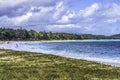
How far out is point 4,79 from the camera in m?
24.0

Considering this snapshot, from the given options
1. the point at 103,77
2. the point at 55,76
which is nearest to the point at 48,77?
the point at 55,76

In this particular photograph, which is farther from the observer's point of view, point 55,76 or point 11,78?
point 55,76

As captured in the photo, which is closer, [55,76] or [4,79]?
[4,79]

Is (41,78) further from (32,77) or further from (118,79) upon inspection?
(118,79)

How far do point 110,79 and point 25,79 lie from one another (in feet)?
22.0

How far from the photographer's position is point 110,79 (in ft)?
82.0

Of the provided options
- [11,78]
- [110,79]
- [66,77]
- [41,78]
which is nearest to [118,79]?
[110,79]

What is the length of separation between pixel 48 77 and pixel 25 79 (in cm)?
225

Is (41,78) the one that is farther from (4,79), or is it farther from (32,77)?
(4,79)

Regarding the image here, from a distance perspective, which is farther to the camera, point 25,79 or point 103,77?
point 103,77

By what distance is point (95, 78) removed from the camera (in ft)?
83.4

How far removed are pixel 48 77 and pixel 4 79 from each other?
3.73 meters

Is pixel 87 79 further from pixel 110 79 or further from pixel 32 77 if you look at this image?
pixel 32 77

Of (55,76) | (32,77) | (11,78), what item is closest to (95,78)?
(55,76)
